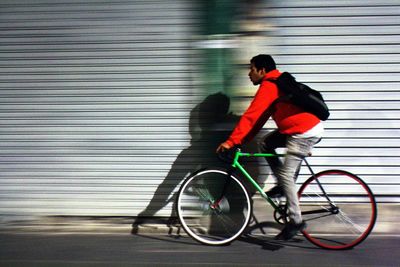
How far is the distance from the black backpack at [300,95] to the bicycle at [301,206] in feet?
1.96

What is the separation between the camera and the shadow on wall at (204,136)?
500cm

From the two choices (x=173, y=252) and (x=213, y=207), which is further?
(x=213, y=207)

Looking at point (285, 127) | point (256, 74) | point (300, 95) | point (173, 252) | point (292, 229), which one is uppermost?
point (256, 74)

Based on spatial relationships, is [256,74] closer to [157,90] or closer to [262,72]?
[262,72]

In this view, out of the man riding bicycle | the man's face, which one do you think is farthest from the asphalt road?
the man's face

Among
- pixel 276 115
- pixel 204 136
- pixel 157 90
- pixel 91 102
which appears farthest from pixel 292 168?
pixel 91 102

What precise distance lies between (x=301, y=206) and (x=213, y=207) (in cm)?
91

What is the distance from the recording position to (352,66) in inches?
189

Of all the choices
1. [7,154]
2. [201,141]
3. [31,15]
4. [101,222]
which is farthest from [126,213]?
[31,15]

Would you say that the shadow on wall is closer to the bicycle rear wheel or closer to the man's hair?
the man's hair

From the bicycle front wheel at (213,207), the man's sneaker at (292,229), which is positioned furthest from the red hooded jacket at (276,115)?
the man's sneaker at (292,229)

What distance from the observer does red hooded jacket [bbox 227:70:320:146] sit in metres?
4.20

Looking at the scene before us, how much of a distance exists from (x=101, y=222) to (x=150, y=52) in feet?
6.55

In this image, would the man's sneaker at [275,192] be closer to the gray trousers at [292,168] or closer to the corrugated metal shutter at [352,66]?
the gray trousers at [292,168]
